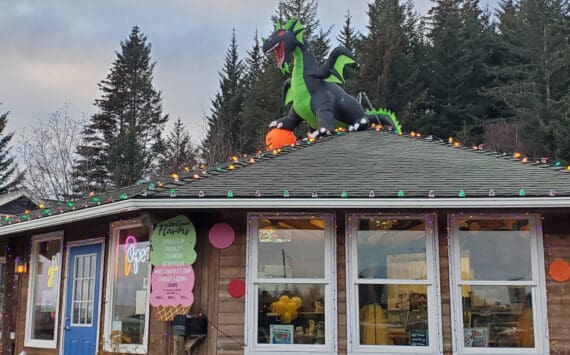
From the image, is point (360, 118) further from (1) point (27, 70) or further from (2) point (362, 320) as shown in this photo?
(1) point (27, 70)

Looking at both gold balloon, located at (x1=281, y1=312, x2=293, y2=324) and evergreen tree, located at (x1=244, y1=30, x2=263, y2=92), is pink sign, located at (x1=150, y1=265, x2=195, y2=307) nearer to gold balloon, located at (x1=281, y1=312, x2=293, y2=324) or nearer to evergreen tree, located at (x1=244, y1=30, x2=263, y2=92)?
gold balloon, located at (x1=281, y1=312, x2=293, y2=324)

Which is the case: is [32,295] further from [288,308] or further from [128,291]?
[288,308]

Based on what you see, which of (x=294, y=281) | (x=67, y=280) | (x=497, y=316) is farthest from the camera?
(x=67, y=280)

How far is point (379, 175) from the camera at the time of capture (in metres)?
6.71

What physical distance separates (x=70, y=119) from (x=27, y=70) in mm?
3093

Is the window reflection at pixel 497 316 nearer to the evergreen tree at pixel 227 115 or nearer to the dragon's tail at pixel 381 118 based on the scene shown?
the dragon's tail at pixel 381 118

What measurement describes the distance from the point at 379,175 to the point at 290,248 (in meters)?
1.30

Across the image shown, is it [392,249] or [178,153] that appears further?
[178,153]

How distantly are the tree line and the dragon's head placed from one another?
13.1 metres

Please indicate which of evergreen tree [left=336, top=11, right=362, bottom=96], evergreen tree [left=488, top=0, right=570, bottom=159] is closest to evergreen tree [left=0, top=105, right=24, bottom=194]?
evergreen tree [left=336, top=11, right=362, bottom=96]

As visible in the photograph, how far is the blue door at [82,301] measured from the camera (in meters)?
7.58

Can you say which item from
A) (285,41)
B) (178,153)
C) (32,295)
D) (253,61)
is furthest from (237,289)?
(253,61)

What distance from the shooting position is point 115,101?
112 feet

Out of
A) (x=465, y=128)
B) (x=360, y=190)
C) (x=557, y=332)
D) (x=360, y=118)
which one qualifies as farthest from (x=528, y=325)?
(x=465, y=128)
